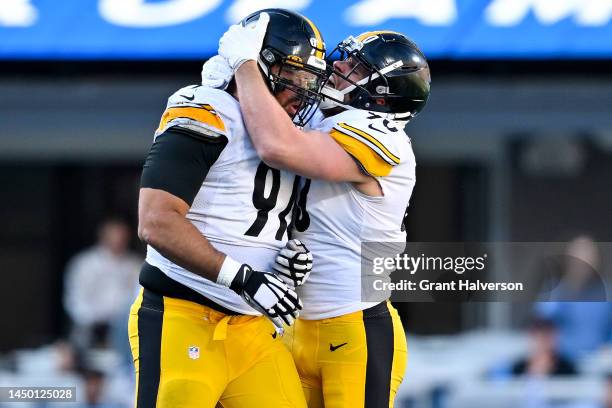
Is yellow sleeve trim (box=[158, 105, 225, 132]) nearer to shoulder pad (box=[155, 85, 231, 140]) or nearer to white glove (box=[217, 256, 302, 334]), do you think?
Answer: shoulder pad (box=[155, 85, 231, 140])

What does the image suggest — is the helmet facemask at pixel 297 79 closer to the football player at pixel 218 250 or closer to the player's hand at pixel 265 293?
the football player at pixel 218 250

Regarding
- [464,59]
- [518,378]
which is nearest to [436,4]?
[464,59]

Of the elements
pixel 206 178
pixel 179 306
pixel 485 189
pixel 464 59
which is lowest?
pixel 179 306

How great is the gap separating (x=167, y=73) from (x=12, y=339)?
9.59 feet

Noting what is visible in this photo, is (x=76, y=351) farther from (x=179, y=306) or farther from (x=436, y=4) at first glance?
(x=179, y=306)

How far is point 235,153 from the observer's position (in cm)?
333

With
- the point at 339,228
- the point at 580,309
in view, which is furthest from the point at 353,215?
the point at 580,309

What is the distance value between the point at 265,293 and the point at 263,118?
0.53 m

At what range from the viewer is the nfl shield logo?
3.28m

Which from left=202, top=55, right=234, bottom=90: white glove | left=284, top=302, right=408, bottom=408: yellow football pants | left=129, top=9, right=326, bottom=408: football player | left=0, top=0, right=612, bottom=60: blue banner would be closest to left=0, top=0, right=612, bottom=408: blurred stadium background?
left=0, top=0, right=612, bottom=60: blue banner

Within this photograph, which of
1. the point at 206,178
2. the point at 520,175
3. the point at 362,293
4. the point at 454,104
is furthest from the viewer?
the point at 520,175

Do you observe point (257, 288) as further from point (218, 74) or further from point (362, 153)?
point (218, 74)

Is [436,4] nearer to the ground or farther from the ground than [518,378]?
farther from the ground

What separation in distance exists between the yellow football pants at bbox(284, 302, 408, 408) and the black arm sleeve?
27.1 inches
